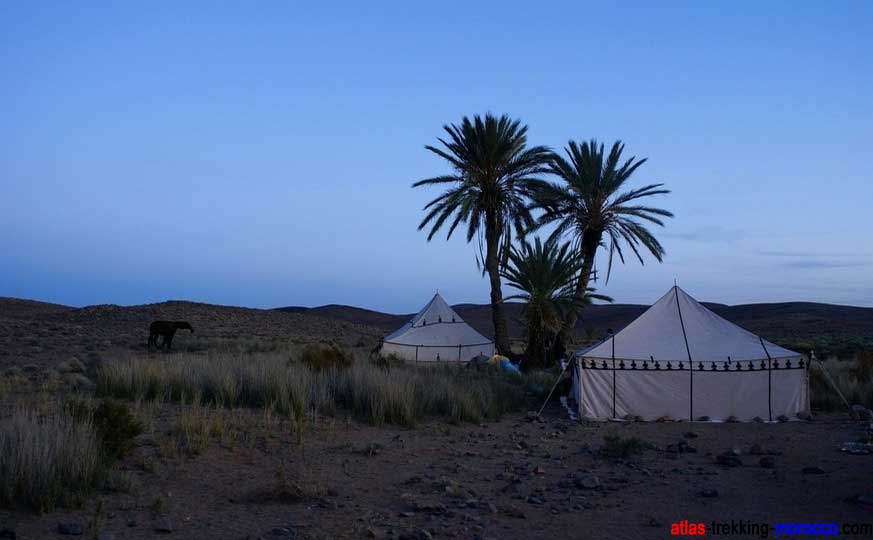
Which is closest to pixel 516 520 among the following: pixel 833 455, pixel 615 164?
pixel 833 455

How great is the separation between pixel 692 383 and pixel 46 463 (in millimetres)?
13823

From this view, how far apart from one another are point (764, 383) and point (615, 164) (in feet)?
44.9

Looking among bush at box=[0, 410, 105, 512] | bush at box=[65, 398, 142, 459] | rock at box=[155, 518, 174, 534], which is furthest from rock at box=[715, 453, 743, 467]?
bush at box=[0, 410, 105, 512]

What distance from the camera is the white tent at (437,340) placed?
31000mm

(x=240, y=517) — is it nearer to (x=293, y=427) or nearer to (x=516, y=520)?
(x=516, y=520)

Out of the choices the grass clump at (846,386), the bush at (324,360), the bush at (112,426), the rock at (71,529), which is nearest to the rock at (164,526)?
→ the rock at (71,529)

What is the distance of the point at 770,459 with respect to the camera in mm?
11875

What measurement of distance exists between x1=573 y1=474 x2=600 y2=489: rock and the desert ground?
3cm

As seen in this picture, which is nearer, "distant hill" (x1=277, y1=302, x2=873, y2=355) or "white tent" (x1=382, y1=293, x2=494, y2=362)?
A: "white tent" (x1=382, y1=293, x2=494, y2=362)

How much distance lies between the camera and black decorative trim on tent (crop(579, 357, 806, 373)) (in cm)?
1778

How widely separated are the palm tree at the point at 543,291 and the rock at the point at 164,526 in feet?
64.0

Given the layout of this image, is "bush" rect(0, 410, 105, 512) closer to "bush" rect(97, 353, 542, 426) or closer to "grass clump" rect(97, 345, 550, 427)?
"grass clump" rect(97, 345, 550, 427)

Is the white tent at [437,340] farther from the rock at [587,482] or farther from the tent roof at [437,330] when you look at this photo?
the rock at [587,482]

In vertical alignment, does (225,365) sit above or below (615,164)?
below
